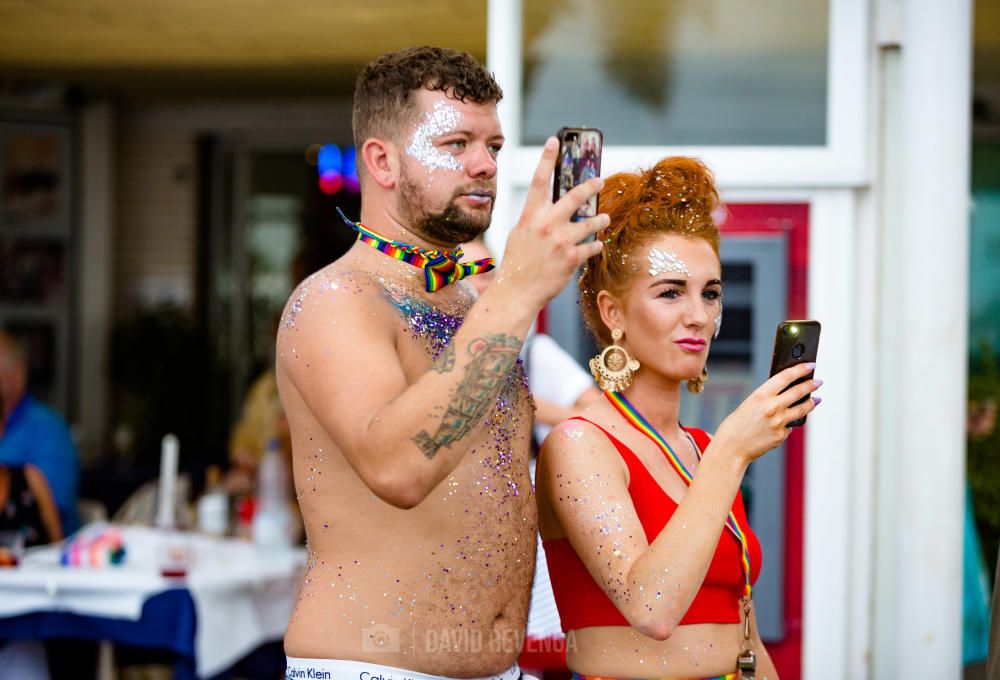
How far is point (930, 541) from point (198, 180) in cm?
702

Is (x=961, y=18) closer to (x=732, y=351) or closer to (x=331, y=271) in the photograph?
(x=732, y=351)

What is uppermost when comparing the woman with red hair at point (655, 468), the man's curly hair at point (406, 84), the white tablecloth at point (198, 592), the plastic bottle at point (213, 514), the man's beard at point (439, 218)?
the man's curly hair at point (406, 84)

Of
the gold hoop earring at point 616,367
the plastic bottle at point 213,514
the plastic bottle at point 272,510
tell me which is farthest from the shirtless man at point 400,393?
the plastic bottle at point 213,514

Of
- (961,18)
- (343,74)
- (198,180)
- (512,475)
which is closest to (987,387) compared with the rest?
(961,18)

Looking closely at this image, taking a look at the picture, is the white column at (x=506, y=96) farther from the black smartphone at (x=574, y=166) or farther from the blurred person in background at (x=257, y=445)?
the black smartphone at (x=574, y=166)

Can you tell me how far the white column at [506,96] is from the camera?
4.15m

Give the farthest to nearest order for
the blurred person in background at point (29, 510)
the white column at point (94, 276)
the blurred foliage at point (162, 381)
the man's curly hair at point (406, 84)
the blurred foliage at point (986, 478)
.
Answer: the white column at point (94, 276) → the blurred foliage at point (162, 381) → the blurred foliage at point (986, 478) → the blurred person in background at point (29, 510) → the man's curly hair at point (406, 84)

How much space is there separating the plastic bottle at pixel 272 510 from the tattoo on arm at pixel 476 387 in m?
3.53

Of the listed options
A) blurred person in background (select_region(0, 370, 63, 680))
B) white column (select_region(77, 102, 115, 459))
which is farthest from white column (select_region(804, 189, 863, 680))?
white column (select_region(77, 102, 115, 459))

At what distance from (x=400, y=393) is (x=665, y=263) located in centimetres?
71

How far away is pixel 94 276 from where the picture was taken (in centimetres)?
897

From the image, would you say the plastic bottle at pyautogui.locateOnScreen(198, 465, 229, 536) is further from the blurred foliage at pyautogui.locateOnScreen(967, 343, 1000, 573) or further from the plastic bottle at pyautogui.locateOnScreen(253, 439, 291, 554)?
the blurred foliage at pyautogui.locateOnScreen(967, 343, 1000, 573)

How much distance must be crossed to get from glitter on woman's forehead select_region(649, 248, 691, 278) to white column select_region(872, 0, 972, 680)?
2.02 metres

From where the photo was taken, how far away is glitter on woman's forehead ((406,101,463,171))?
184cm
